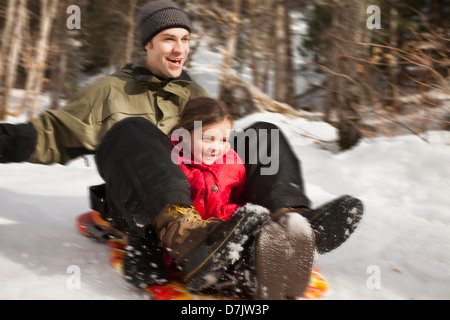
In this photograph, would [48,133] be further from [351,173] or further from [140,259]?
[351,173]

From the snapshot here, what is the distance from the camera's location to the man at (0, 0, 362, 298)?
1387 mm

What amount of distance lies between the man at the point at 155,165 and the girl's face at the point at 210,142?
0.47ft

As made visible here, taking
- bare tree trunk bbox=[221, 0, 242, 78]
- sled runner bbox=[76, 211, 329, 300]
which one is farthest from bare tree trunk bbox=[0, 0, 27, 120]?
sled runner bbox=[76, 211, 329, 300]

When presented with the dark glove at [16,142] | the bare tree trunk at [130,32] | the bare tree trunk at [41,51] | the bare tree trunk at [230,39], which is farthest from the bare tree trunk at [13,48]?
the dark glove at [16,142]

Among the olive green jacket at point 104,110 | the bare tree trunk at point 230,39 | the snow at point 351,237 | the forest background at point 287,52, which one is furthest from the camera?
the bare tree trunk at point 230,39

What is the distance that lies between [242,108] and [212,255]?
4.15 meters

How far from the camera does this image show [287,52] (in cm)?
998

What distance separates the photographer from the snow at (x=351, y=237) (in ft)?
5.26

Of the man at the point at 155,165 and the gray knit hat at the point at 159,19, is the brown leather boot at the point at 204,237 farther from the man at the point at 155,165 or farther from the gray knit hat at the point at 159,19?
the gray knit hat at the point at 159,19

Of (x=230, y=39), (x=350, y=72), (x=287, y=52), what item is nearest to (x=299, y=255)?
(x=350, y=72)

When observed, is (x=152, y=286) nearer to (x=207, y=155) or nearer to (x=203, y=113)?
(x=207, y=155)

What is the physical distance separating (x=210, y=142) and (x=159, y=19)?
27.5 inches

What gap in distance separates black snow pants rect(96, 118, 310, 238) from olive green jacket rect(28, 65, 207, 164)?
11.4 inches
